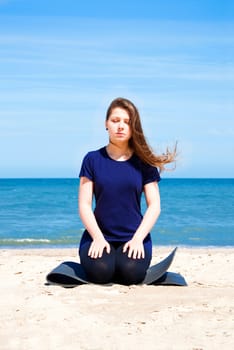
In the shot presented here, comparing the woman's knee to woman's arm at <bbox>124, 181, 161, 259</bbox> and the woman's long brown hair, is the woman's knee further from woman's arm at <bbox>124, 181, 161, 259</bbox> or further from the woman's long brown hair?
the woman's long brown hair

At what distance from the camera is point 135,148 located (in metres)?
6.63

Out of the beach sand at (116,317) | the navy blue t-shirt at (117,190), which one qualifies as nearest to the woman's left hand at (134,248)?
the navy blue t-shirt at (117,190)

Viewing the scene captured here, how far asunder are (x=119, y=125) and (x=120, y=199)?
2.31ft

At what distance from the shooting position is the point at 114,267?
643cm

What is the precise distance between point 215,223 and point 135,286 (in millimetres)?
16591

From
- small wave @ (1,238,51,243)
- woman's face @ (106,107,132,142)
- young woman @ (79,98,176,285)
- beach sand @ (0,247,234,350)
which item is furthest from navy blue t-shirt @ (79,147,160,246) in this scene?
small wave @ (1,238,51,243)

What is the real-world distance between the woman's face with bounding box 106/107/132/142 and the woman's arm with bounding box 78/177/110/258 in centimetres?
51

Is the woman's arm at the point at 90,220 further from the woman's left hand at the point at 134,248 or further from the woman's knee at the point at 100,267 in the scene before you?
the woman's left hand at the point at 134,248

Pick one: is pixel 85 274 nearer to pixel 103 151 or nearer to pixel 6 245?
pixel 103 151

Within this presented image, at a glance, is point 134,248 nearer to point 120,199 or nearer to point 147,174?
point 120,199

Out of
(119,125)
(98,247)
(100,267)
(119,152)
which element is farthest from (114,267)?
(119,125)

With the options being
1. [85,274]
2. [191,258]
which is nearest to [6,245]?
[191,258]

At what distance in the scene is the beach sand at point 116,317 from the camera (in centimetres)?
451

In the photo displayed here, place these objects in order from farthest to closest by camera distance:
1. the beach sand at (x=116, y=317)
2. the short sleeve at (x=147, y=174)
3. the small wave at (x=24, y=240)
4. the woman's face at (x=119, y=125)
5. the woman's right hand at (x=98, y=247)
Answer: the small wave at (x=24, y=240) < the short sleeve at (x=147, y=174) < the woman's face at (x=119, y=125) < the woman's right hand at (x=98, y=247) < the beach sand at (x=116, y=317)
